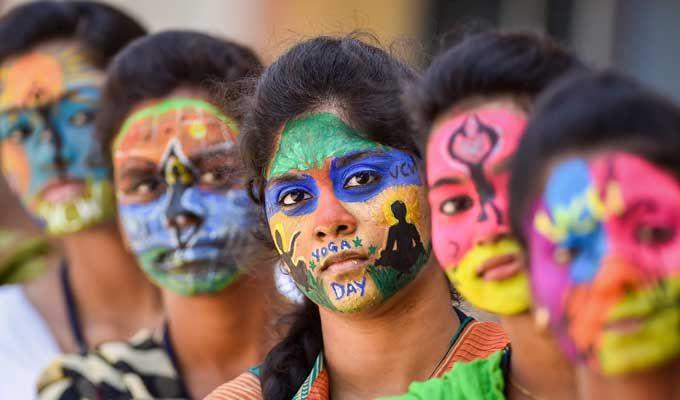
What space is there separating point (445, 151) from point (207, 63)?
169 centimetres

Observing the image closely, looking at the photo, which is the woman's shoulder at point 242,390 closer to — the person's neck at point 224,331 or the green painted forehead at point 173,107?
the person's neck at point 224,331

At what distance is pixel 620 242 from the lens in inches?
88.2

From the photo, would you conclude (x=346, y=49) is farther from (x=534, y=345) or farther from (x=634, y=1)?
(x=634, y=1)

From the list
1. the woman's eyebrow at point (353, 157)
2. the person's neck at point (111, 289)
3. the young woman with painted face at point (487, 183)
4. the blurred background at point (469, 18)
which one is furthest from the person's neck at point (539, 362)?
the blurred background at point (469, 18)

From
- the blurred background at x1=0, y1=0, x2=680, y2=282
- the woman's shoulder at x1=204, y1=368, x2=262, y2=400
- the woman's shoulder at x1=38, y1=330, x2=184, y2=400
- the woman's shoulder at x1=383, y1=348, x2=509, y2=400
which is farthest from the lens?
the blurred background at x1=0, y1=0, x2=680, y2=282

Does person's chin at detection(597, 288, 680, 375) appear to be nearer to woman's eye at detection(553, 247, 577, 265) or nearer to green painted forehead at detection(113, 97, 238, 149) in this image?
woman's eye at detection(553, 247, 577, 265)

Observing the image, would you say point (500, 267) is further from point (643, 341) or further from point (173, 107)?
point (173, 107)

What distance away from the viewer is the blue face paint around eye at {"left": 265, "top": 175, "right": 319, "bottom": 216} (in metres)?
3.21

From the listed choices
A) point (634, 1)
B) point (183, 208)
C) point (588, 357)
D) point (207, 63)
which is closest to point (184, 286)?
point (183, 208)

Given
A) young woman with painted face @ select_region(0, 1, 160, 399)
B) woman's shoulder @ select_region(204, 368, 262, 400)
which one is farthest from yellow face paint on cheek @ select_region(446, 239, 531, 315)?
young woman with painted face @ select_region(0, 1, 160, 399)

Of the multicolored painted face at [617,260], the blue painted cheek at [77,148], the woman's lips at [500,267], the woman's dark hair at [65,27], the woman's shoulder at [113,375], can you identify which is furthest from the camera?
the woman's dark hair at [65,27]

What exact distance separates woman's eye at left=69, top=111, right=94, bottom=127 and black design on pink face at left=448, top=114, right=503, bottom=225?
93.0 inches

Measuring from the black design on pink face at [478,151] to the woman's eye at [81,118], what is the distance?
2.36 metres

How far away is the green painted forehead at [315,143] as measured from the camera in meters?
3.22
